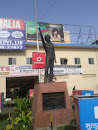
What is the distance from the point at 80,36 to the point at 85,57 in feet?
12.9

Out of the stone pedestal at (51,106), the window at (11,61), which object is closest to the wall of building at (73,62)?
the window at (11,61)

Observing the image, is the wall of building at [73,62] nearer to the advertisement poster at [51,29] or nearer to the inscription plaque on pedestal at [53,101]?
the advertisement poster at [51,29]

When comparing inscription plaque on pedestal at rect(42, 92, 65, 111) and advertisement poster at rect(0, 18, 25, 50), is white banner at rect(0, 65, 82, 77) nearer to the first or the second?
advertisement poster at rect(0, 18, 25, 50)

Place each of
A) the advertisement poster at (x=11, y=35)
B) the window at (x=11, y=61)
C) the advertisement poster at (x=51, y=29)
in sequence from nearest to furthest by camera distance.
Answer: the advertisement poster at (x=11, y=35), the window at (x=11, y=61), the advertisement poster at (x=51, y=29)

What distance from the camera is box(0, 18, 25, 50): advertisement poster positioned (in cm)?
1742

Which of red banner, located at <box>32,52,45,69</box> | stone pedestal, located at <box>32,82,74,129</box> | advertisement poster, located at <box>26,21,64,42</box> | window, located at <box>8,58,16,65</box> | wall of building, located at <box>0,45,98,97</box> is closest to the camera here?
stone pedestal, located at <box>32,82,74,129</box>

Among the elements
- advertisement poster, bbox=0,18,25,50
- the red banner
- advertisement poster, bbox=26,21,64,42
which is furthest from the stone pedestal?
advertisement poster, bbox=26,21,64,42

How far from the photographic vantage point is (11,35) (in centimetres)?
1791

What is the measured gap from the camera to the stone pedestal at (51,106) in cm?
573

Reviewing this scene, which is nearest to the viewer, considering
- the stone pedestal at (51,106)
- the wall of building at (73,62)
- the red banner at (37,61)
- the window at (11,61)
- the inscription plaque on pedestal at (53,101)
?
the stone pedestal at (51,106)

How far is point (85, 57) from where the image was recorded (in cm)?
2134

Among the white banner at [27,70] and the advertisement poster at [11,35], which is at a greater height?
the advertisement poster at [11,35]

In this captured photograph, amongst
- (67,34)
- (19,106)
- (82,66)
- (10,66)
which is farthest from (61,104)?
(67,34)

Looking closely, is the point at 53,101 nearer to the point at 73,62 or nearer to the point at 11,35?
the point at 11,35
